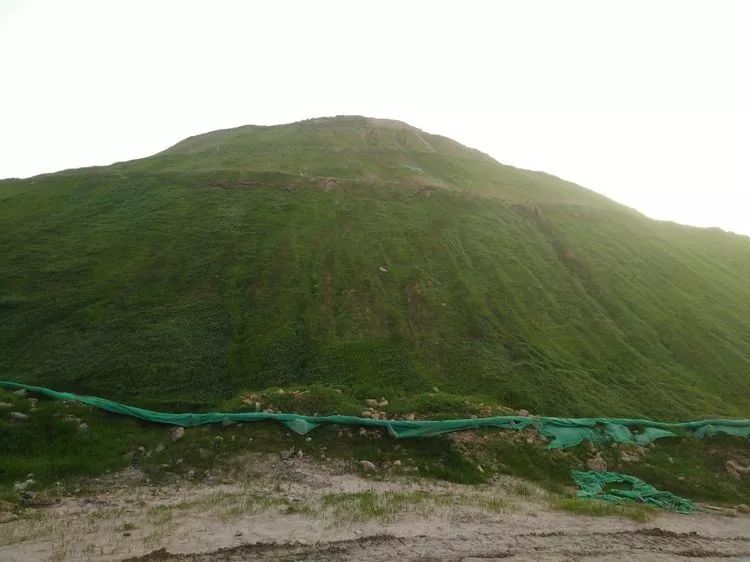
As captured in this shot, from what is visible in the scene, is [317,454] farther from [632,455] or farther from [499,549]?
[632,455]

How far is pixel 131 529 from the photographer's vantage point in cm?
880

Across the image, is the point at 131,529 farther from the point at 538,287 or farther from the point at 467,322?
the point at 538,287

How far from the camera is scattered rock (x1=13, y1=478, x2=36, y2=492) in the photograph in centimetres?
1062

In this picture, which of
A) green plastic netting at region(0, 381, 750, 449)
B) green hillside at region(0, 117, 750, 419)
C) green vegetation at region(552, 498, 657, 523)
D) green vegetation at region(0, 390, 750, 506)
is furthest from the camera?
green hillside at region(0, 117, 750, 419)

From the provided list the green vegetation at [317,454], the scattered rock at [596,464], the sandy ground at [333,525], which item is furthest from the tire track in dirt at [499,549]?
the scattered rock at [596,464]

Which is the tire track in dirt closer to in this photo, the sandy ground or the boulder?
the sandy ground

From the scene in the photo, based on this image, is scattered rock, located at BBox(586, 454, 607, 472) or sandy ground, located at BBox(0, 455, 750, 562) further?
scattered rock, located at BBox(586, 454, 607, 472)

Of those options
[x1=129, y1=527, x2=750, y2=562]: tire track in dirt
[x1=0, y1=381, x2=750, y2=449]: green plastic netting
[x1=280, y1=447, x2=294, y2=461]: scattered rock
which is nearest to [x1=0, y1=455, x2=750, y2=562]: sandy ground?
[x1=129, y1=527, x2=750, y2=562]: tire track in dirt

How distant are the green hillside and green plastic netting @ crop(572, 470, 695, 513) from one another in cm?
342

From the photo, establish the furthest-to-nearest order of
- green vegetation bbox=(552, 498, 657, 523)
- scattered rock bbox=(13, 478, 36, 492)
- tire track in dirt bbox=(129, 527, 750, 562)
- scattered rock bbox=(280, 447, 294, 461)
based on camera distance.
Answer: scattered rock bbox=(280, 447, 294, 461) → scattered rock bbox=(13, 478, 36, 492) → green vegetation bbox=(552, 498, 657, 523) → tire track in dirt bbox=(129, 527, 750, 562)

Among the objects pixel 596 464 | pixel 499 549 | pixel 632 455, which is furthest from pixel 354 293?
pixel 499 549

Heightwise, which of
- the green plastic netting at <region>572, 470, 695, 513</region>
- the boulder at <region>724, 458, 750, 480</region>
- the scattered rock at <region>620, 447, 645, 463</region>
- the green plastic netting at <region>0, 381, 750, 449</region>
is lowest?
the green plastic netting at <region>572, 470, 695, 513</region>

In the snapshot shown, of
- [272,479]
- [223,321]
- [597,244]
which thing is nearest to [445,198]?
[597,244]

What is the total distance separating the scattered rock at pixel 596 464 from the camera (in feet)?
43.4
